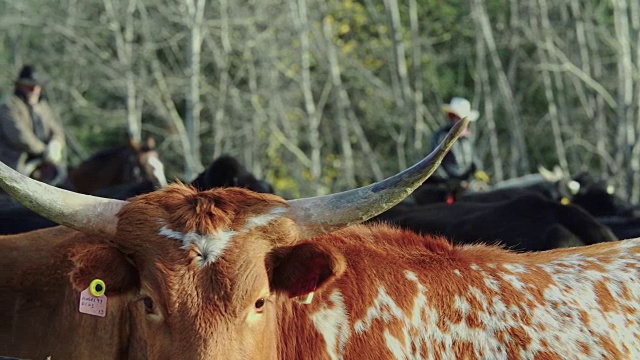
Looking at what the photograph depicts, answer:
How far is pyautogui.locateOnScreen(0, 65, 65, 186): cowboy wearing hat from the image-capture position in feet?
41.5

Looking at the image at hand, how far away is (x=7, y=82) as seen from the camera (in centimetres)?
2498

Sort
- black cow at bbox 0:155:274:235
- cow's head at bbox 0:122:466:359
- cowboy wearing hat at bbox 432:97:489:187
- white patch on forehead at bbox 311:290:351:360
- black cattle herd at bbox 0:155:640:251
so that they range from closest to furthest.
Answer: cow's head at bbox 0:122:466:359, white patch on forehead at bbox 311:290:351:360, black cow at bbox 0:155:274:235, black cattle herd at bbox 0:155:640:251, cowboy wearing hat at bbox 432:97:489:187

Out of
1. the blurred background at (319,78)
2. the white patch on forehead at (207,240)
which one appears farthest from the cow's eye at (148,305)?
the blurred background at (319,78)

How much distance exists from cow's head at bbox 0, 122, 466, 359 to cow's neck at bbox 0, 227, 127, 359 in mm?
1249

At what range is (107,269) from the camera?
414 centimetres

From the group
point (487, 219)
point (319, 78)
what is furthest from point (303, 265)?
point (319, 78)

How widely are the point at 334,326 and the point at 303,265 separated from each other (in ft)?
1.42

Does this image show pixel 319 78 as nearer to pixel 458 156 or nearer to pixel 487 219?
pixel 458 156

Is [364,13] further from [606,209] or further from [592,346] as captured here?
[592,346]

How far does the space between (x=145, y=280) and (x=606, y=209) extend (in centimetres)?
850

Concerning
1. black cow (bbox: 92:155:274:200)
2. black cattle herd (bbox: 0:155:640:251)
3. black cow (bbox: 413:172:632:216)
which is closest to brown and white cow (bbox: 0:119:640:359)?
black cattle herd (bbox: 0:155:640:251)

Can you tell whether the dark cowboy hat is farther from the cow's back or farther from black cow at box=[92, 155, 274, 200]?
the cow's back

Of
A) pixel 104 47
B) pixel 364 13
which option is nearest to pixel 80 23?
pixel 104 47

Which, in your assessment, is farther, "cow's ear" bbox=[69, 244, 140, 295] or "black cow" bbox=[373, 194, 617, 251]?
"black cow" bbox=[373, 194, 617, 251]
